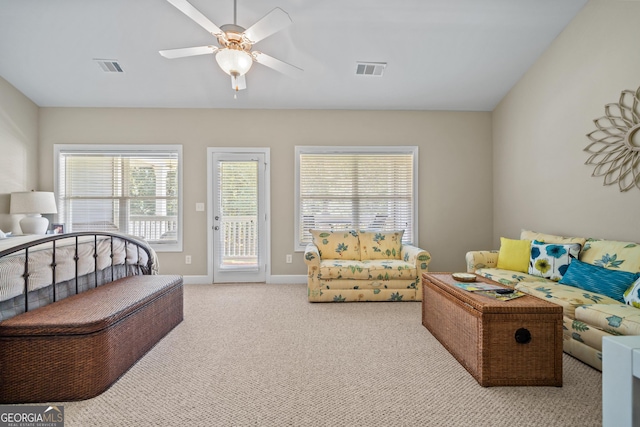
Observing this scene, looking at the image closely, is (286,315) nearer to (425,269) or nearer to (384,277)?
(384,277)

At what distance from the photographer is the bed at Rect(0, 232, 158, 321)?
71.2 inches

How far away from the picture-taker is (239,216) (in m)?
4.62

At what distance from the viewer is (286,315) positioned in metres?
3.22

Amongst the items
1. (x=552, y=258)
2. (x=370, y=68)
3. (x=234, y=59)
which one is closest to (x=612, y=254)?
(x=552, y=258)

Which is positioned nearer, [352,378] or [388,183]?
[352,378]

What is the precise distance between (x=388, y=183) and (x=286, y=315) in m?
2.69

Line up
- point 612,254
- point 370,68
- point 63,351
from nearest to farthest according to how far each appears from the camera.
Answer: point 63,351 → point 612,254 → point 370,68

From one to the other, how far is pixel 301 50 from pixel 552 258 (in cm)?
371

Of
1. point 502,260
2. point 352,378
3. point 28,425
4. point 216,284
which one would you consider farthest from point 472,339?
point 216,284

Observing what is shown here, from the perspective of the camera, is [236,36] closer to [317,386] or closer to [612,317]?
[317,386]

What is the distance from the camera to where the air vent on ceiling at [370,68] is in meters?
3.82

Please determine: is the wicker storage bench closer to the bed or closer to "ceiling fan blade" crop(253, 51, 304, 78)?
the bed

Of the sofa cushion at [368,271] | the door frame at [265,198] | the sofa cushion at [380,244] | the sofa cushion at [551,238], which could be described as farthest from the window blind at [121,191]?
the sofa cushion at [551,238]

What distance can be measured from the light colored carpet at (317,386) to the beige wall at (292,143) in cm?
208
